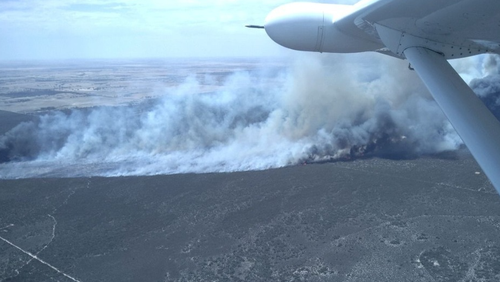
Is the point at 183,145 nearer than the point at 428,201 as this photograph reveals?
No

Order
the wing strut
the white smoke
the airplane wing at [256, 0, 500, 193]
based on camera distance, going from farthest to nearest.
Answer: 1. the white smoke
2. the airplane wing at [256, 0, 500, 193]
3. the wing strut

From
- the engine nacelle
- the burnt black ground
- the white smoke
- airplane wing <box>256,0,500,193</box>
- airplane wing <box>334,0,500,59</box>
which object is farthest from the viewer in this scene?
the white smoke

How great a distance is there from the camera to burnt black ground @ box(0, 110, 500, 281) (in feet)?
75.5

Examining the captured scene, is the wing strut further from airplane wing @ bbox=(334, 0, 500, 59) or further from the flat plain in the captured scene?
the flat plain

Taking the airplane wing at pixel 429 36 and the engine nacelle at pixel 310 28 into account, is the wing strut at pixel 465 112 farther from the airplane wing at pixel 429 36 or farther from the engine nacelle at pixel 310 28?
the engine nacelle at pixel 310 28

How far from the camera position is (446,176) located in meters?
38.1

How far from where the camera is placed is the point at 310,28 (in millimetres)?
14688

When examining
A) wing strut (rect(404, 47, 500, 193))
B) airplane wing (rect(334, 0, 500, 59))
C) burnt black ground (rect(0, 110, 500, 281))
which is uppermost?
airplane wing (rect(334, 0, 500, 59))

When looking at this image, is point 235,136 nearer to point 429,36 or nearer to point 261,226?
point 261,226

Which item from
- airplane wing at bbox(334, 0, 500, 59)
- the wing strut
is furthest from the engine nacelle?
the wing strut

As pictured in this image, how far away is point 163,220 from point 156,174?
42.2 ft

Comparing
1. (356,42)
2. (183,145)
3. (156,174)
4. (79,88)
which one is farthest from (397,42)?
(79,88)

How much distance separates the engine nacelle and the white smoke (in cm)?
2935

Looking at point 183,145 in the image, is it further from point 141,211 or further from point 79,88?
point 79,88
